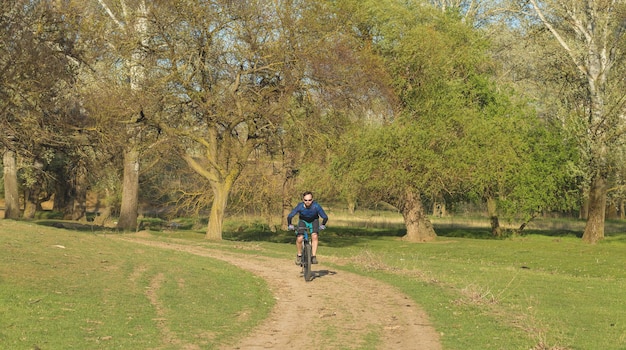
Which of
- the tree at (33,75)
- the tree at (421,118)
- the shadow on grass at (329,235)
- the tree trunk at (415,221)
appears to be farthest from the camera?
the tree trunk at (415,221)

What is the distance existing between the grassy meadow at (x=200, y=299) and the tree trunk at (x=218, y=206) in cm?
958

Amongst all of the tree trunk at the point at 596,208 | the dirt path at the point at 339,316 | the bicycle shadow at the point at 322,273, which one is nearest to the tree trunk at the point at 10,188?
the dirt path at the point at 339,316

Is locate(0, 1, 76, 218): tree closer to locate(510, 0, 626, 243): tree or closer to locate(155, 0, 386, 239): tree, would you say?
locate(155, 0, 386, 239): tree

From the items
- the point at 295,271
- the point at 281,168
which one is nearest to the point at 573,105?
the point at 281,168

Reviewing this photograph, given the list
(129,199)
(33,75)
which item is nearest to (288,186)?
(129,199)

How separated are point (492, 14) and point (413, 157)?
18.1m

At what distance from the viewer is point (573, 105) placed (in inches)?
1983

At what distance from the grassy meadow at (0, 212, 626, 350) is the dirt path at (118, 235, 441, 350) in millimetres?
373

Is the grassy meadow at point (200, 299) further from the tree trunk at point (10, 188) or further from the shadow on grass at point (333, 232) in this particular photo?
the tree trunk at point (10, 188)

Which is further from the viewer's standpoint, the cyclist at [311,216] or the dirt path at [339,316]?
the cyclist at [311,216]

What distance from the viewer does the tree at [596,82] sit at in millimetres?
44969

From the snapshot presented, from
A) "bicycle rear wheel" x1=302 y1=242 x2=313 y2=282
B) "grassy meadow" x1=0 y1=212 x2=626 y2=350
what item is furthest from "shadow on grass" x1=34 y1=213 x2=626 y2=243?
"bicycle rear wheel" x1=302 y1=242 x2=313 y2=282

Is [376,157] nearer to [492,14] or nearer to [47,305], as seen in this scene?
[492,14]

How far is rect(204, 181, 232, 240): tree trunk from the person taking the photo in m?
37.7
